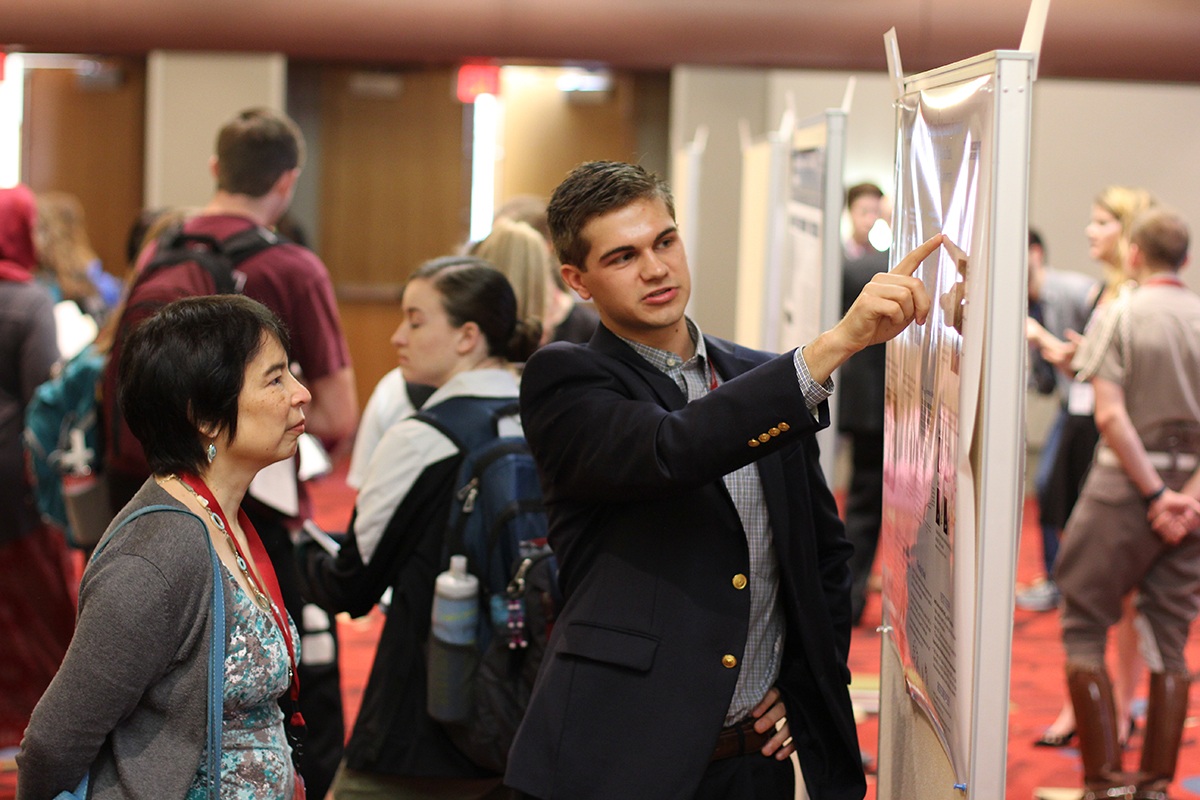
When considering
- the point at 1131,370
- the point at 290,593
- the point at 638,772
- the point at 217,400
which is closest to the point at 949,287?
the point at 638,772

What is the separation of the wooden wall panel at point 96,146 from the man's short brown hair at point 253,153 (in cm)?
693

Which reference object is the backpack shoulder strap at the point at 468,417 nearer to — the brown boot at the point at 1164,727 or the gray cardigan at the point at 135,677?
the gray cardigan at the point at 135,677

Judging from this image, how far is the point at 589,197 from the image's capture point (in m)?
1.85

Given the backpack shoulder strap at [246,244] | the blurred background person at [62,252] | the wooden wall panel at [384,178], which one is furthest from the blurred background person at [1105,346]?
the wooden wall panel at [384,178]

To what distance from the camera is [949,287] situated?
148 centimetres

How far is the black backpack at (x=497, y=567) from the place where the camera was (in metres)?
2.44

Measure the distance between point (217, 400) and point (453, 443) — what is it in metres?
0.89

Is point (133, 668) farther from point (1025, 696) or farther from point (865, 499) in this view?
point (865, 499)

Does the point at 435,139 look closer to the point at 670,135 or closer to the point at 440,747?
the point at 670,135

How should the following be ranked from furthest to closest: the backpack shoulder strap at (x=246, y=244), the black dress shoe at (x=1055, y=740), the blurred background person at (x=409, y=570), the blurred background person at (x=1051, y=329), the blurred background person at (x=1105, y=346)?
the blurred background person at (x=1051, y=329) < the black dress shoe at (x=1055, y=740) < the blurred background person at (x=1105, y=346) < the backpack shoulder strap at (x=246, y=244) < the blurred background person at (x=409, y=570)

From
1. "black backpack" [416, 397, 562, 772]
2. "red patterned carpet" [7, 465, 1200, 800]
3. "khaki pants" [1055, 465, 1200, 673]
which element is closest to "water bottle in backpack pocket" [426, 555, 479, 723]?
"black backpack" [416, 397, 562, 772]

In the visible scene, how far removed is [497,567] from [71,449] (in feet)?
5.24

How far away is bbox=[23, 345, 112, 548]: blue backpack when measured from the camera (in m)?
3.53

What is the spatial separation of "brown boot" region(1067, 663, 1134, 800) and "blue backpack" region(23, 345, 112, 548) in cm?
274
